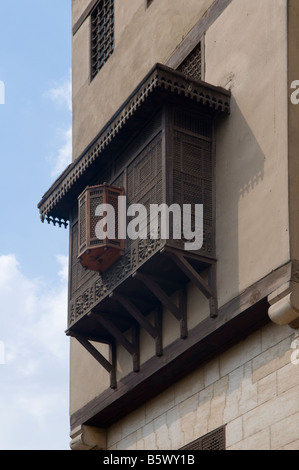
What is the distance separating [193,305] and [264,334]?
158 cm

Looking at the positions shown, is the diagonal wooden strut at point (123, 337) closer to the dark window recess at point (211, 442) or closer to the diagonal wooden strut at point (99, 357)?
the diagonal wooden strut at point (99, 357)

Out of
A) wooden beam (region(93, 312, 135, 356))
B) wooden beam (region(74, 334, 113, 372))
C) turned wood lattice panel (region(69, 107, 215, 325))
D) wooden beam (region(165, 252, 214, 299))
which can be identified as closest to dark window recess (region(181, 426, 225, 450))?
wooden beam (region(165, 252, 214, 299))

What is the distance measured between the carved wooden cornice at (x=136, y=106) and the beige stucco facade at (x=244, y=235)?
0.33m

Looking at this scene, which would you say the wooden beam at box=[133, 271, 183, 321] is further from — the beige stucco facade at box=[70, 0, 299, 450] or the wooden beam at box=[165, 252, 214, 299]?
the wooden beam at box=[165, 252, 214, 299]

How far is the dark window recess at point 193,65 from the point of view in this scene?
18.8 meters

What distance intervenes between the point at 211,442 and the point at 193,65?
5931mm

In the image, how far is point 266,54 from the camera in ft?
55.6

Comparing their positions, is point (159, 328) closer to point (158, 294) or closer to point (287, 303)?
point (158, 294)

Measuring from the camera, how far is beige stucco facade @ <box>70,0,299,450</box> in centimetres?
1574

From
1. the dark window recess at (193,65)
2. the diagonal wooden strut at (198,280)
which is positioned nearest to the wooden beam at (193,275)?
the diagonal wooden strut at (198,280)

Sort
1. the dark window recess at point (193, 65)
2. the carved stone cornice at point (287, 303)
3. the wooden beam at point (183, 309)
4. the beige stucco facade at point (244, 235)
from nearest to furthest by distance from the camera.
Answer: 1. the carved stone cornice at point (287, 303)
2. the beige stucco facade at point (244, 235)
3. the wooden beam at point (183, 309)
4. the dark window recess at point (193, 65)

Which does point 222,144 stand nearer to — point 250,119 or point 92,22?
point 250,119

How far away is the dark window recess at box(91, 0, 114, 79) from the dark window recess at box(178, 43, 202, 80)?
2.97 m
